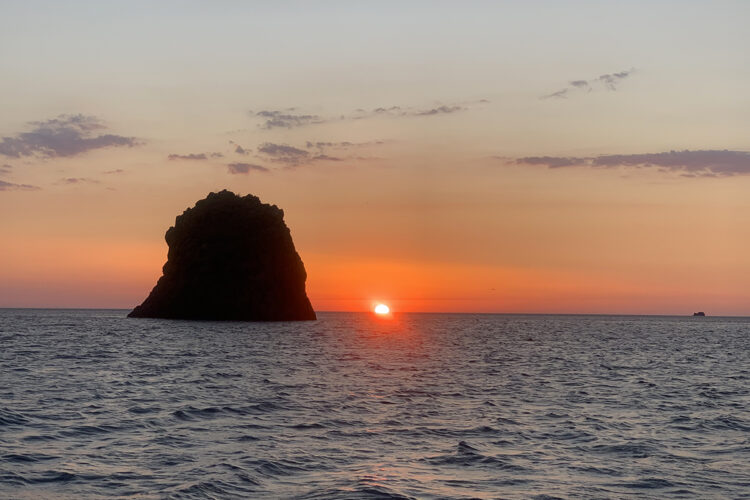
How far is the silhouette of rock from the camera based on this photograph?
15312 centimetres

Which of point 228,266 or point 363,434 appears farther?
point 228,266

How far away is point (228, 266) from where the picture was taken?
156125 millimetres

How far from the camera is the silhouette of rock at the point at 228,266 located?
153 m

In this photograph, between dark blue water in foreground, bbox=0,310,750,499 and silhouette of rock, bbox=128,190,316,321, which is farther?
silhouette of rock, bbox=128,190,316,321

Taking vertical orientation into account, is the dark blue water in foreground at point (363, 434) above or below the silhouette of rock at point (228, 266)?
below

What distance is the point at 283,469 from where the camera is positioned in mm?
18016

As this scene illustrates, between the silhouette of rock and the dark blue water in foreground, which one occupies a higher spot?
the silhouette of rock

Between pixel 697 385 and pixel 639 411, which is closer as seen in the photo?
pixel 639 411

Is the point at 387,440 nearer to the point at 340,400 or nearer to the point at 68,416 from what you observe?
the point at 340,400

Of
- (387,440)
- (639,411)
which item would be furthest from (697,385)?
(387,440)

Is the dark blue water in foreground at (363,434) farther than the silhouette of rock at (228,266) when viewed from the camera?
No

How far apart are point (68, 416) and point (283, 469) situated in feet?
36.2

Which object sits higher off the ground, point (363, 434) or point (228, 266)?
point (228, 266)

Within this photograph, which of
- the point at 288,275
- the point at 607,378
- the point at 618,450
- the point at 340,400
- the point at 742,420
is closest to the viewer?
the point at 618,450
